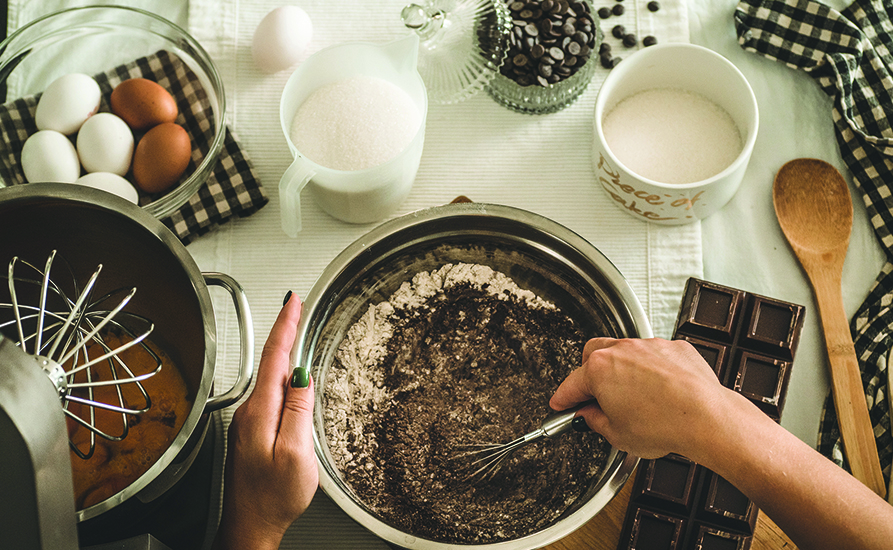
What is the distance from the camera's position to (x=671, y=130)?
838mm

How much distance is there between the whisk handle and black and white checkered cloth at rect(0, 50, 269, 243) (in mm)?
505

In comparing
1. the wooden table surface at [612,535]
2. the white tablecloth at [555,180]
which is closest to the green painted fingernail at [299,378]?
the white tablecloth at [555,180]

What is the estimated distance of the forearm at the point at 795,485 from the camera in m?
0.52

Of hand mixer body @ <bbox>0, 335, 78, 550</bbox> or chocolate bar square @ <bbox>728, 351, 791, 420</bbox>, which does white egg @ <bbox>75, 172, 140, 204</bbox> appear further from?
chocolate bar square @ <bbox>728, 351, 791, 420</bbox>

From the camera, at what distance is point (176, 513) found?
2.26 feet

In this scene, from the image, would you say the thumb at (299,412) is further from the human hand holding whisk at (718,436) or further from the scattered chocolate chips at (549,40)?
the scattered chocolate chips at (549,40)

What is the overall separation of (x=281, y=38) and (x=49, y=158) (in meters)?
0.35

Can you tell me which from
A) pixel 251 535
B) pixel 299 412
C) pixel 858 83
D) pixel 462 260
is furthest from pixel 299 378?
pixel 858 83

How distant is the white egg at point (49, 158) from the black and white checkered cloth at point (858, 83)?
999 millimetres

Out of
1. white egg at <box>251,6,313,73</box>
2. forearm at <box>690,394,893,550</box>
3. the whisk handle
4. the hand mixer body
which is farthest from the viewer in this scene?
white egg at <box>251,6,313,73</box>

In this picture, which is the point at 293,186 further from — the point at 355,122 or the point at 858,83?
the point at 858,83

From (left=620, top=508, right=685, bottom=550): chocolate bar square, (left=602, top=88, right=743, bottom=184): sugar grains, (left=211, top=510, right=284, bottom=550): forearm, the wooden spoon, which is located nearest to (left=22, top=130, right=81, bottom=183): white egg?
(left=211, top=510, right=284, bottom=550): forearm

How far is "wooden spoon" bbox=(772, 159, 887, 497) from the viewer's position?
0.79 metres

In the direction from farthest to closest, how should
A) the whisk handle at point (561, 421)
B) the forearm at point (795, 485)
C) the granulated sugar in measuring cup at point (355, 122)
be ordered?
the granulated sugar in measuring cup at point (355, 122), the whisk handle at point (561, 421), the forearm at point (795, 485)
